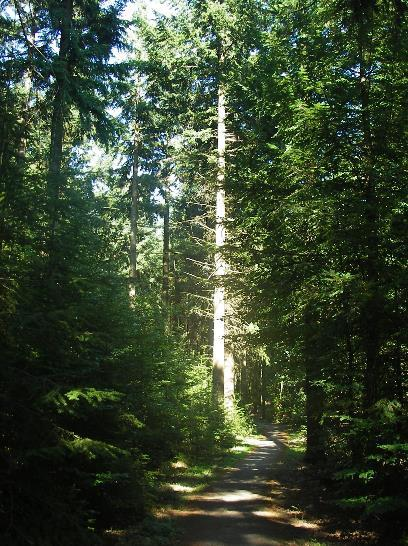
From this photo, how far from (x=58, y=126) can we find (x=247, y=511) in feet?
34.0

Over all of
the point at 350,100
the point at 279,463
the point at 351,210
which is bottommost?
the point at 279,463

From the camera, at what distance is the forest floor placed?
24.8 feet

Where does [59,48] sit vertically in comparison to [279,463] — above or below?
above

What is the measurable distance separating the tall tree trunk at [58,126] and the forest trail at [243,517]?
5.28m

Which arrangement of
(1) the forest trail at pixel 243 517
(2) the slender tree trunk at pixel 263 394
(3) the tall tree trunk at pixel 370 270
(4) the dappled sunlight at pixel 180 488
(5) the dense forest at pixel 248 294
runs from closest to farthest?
(5) the dense forest at pixel 248 294
(3) the tall tree trunk at pixel 370 270
(1) the forest trail at pixel 243 517
(4) the dappled sunlight at pixel 180 488
(2) the slender tree trunk at pixel 263 394

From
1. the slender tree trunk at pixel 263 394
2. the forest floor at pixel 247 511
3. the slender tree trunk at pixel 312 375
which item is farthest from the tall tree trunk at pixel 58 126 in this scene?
the slender tree trunk at pixel 263 394

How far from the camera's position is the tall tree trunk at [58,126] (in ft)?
24.2

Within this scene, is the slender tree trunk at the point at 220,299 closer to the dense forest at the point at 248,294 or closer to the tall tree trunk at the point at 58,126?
the dense forest at the point at 248,294

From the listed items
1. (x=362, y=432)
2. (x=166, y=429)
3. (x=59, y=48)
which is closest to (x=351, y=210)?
(x=362, y=432)

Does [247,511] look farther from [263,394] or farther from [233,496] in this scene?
[263,394]

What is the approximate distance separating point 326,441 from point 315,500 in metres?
2.28

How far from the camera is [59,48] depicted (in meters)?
15.1

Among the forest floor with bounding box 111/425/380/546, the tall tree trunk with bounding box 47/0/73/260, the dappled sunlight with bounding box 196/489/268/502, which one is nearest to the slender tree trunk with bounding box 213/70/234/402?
the forest floor with bounding box 111/425/380/546

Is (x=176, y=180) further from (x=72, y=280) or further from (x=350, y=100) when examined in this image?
(x=72, y=280)
